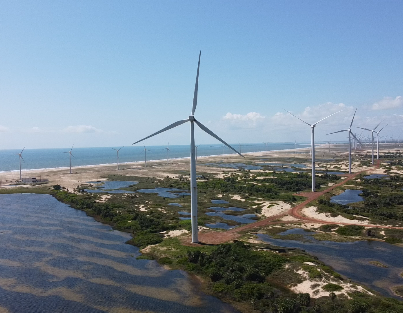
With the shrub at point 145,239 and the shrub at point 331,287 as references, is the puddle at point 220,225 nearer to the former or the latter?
the shrub at point 145,239

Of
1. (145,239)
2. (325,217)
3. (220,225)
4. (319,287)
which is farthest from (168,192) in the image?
(319,287)

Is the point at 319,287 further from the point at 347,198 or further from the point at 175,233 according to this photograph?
the point at 347,198

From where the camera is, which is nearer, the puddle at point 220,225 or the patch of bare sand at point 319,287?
the patch of bare sand at point 319,287

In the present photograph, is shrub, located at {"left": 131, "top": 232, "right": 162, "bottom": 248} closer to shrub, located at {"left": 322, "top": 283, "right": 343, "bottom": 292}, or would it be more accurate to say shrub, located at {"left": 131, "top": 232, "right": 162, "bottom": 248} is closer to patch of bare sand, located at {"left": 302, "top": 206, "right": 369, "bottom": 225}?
shrub, located at {"left": 322, "top": 283, "right": 343, "bottom": 292}

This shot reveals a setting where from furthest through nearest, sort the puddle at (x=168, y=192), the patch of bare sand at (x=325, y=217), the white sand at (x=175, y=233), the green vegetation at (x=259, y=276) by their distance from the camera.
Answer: the puddle at (x=168, y=192) → the patch of bare sand at (x=325, y=217) → the white sand at (x=175, y=233) → the green vegetation at (x=259, y=276)

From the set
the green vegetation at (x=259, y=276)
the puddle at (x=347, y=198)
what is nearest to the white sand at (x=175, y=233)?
the green vegetation at (x=259, y=276)

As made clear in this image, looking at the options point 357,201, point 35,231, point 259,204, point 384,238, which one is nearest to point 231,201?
point 259,204

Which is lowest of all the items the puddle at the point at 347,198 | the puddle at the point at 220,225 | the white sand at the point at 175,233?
the puddle at the point at 220,225

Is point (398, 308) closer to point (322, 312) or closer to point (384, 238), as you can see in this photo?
point (322, 312)
